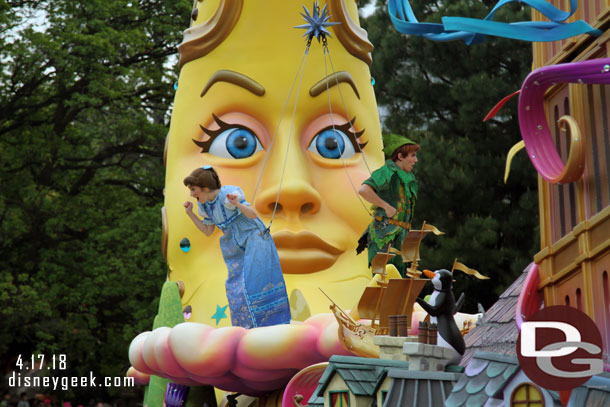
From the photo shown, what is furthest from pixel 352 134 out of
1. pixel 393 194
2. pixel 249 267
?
pixel 249 267

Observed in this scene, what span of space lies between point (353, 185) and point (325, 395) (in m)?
3.44

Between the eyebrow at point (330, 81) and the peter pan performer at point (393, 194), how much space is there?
4.64 ft

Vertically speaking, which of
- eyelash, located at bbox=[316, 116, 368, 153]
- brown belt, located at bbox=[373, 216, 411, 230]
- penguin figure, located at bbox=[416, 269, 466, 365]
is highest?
eyelash, located at bbox=[316, 116, 368, 153]

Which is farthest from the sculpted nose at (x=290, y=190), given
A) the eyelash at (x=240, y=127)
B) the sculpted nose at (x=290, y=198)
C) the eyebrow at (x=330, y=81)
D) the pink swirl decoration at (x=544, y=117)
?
the pink swirl decoration at (x=544, y=117)

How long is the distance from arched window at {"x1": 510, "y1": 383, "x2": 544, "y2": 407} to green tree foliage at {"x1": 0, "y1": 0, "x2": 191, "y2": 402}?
958cm

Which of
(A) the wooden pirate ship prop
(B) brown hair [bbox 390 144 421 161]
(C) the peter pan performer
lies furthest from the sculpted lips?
(A) the wooden pirate ship prop

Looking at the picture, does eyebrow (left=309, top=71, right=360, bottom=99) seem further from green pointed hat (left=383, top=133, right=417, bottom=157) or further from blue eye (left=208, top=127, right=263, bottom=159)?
green pointed hat (left=383, top=133, right=417, bottom=157)

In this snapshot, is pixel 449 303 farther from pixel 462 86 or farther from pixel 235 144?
pixel 462 86

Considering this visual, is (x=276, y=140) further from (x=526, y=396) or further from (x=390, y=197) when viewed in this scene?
(x=526, y=396)

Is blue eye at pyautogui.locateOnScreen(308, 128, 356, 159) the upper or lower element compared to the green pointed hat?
upper

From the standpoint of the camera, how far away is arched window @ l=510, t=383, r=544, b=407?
10.4ft

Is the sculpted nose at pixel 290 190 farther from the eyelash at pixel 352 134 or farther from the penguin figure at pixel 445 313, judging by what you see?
the penguin figure at pixel 445 313

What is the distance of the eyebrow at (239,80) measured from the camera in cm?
759

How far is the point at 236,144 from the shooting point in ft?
25.0
